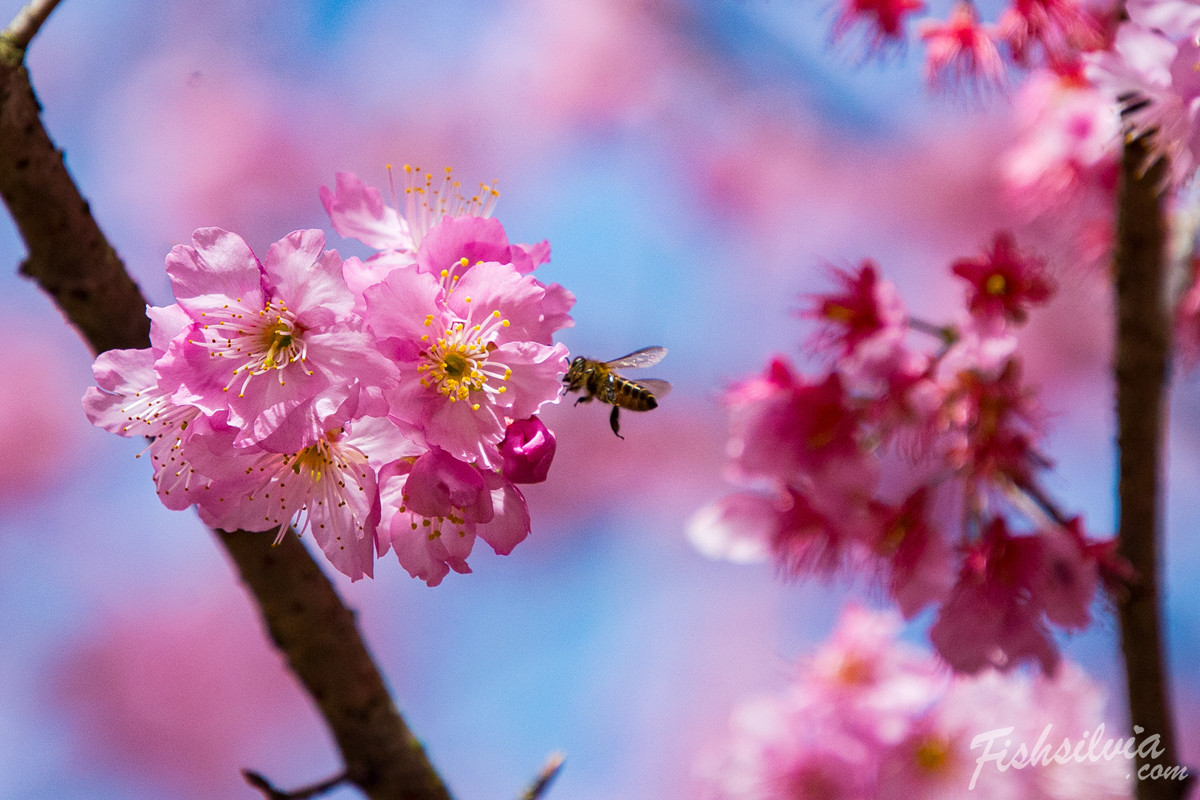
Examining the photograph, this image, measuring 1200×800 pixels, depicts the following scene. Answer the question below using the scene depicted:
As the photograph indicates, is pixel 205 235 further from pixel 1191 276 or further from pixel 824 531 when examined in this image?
pixel 1191 276

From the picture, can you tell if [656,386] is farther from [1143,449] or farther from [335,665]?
[1143,449]

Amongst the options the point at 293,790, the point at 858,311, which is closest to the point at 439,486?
the point at 293,790

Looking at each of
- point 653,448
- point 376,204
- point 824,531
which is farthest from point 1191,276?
point 653,448

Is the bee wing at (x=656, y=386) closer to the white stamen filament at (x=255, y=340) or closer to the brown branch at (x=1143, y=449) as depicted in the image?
the white stamen filament at (x=255, y=340)

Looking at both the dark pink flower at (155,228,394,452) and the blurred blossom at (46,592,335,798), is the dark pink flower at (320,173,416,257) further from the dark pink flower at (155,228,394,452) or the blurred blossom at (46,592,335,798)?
the blurred blossom at (46,592,335,798)

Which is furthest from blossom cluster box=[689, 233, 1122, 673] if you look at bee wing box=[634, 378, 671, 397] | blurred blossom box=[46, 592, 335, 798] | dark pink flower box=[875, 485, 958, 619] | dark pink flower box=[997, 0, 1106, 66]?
blurred blossom box=[46, 592, 335, 798]

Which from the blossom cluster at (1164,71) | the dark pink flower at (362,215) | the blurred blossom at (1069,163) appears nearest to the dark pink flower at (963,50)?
the blurred blossom at (1069,163)
